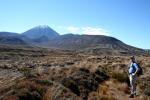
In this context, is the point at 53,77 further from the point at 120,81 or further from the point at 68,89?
the point at 120,81

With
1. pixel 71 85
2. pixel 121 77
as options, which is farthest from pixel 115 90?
pixel 71 85

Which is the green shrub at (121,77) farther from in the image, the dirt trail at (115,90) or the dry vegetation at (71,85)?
the dirt trail at (115,90)

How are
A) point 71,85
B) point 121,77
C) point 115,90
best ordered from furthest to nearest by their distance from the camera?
point 121,77 → point 115,90 → point 71,85

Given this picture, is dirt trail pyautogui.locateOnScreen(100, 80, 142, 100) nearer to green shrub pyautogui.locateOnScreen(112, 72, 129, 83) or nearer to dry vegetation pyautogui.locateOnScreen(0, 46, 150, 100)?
dry vegetation pyautogui.locateOnScreen(0, 46, 150, 100)

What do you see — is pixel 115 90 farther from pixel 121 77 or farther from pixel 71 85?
pixel 71 85

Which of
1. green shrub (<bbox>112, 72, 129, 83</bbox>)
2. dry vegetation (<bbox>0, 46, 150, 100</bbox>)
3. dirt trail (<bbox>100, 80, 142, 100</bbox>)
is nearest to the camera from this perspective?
dry vegetation (<bbox>0, 46, 150, 100</bbox>)

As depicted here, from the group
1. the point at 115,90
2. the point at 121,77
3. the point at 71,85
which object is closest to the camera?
the point at 71,85

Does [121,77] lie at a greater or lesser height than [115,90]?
greater

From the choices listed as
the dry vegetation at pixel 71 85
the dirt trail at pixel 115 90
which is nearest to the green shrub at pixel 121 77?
the dry vegetation at pixel 71 85

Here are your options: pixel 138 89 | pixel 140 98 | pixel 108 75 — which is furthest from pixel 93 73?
pixel 140 98

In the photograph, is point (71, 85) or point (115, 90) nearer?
point (71, 85)

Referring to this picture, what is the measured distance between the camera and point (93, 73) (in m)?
16.9

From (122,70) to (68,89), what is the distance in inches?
304

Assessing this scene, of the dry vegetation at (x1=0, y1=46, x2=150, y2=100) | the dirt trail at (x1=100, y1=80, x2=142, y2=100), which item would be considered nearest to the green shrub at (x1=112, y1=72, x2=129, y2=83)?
the dry vegetation at (x1=0, y1=46, x2=150, y2=100)
